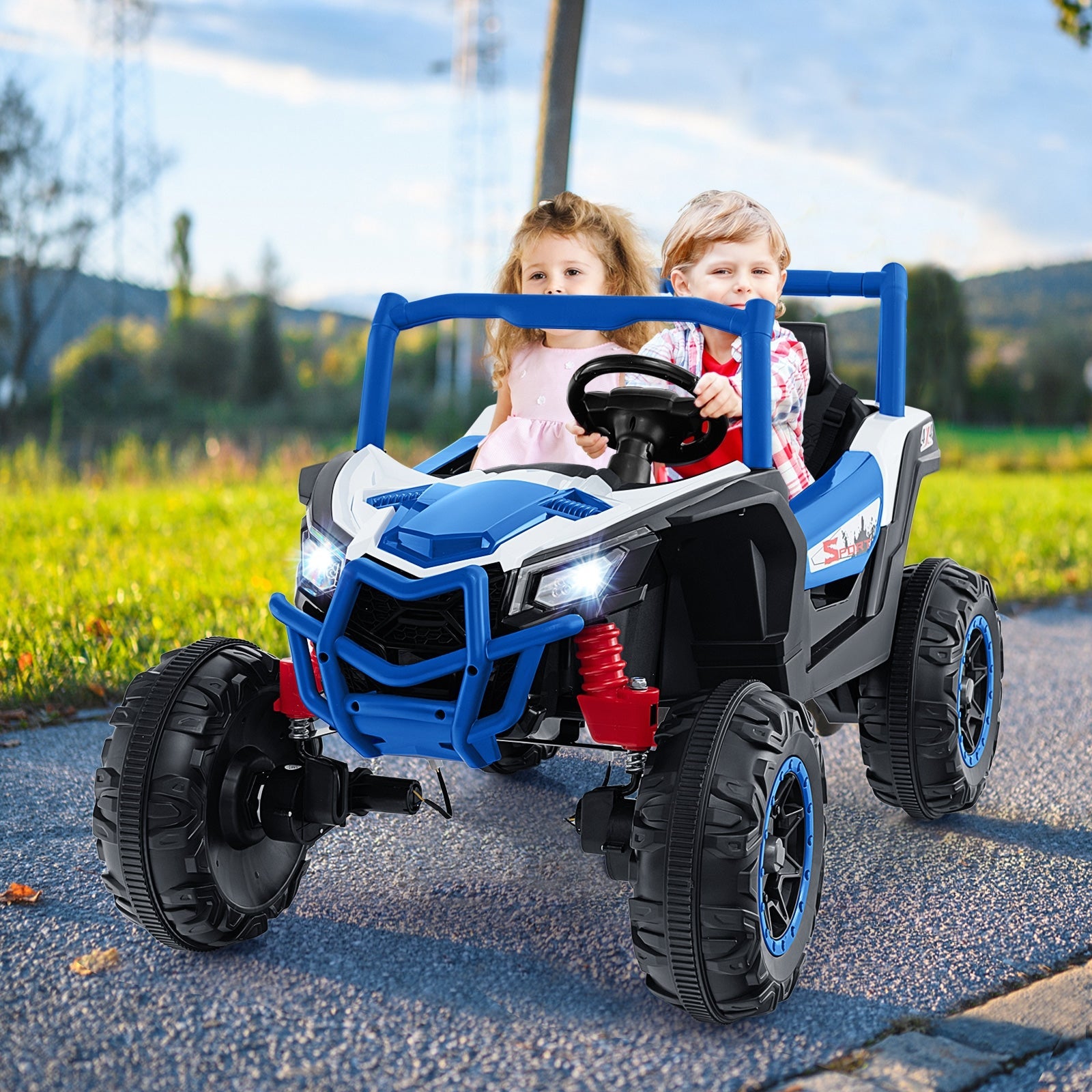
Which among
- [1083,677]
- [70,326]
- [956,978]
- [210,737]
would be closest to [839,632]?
[956,978]

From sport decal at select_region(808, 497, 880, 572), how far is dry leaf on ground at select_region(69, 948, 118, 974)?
1723 millimetres

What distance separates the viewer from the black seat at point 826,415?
3.84m

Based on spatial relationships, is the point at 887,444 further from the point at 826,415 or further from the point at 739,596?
the point at 739,596

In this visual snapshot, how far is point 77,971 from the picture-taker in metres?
2.67

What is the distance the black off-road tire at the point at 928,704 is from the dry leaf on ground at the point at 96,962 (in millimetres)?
2031

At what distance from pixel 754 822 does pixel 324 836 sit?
4.90 feet

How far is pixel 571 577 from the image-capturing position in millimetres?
2453

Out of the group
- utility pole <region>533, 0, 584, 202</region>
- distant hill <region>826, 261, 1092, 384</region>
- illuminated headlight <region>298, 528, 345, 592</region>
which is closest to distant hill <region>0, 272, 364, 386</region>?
distant hill <region>826, 261, 1092, 384</region>

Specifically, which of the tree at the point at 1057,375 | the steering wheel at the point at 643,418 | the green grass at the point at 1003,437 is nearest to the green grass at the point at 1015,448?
the green grass at the point at 1003,437

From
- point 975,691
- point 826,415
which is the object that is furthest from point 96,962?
point 975,691

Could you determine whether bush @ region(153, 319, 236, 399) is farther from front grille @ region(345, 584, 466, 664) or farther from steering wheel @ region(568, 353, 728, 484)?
front grille @ region(345, 584, 466, 664)

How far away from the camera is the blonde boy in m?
3.29

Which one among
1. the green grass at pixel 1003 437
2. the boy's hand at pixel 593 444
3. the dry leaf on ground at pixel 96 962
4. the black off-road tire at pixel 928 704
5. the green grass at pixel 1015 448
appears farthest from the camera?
the green grass at pixel 1003 437

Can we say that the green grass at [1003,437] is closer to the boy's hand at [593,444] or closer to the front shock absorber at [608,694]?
the boy's hand at [593,444]
